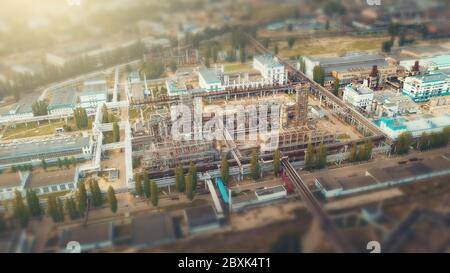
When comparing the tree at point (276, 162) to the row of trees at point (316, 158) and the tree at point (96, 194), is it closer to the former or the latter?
the row of trees at point (316, 158)

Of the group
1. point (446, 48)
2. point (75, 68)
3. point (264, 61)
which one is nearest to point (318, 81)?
point (264, 61)

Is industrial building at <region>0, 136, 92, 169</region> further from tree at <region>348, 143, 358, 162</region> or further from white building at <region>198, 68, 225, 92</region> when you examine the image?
tree at <region>348, 143, 358, 162</region>

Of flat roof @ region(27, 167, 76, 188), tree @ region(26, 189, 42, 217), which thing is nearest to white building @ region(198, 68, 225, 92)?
flat roof @ region(27, 167, 76, 188)

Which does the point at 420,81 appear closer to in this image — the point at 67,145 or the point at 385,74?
the point at 385,74

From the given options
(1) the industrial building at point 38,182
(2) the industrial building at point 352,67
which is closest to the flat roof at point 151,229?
(1) the industrial building at point 38,182

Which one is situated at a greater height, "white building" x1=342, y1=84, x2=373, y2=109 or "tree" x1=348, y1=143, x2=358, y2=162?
"white building" x1=342, y1=84, x2=373, y2=109

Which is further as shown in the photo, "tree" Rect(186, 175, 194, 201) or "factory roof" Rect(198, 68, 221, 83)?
"factory roof" Rect(198, 68, 221, 83)
